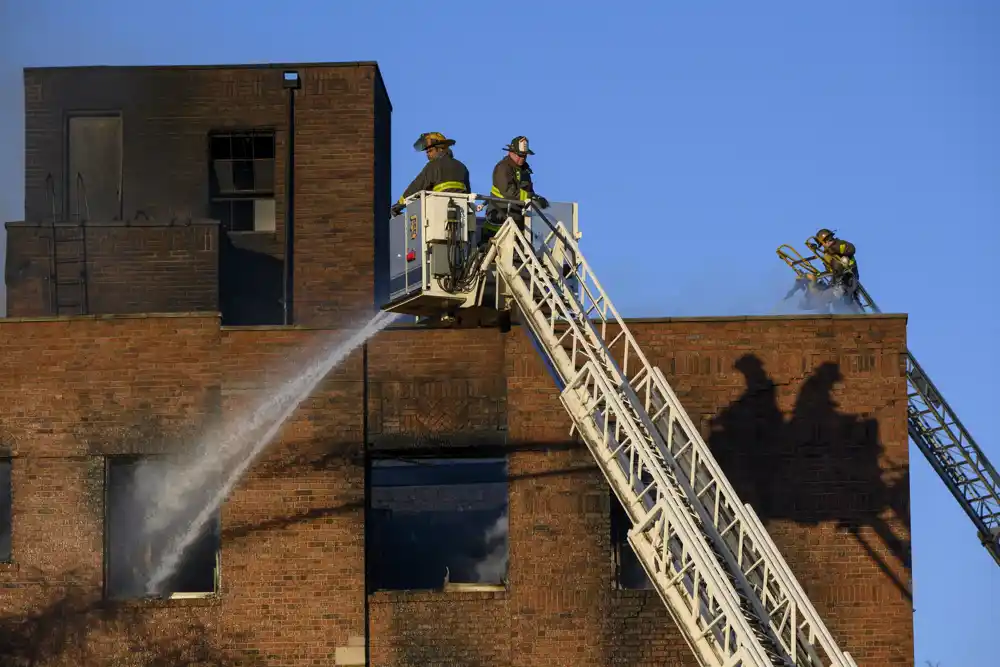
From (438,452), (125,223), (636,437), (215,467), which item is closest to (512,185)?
(636,437)

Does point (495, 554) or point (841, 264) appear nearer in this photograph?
point (495, 554)

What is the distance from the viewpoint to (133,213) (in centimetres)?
2659

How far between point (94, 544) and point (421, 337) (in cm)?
439

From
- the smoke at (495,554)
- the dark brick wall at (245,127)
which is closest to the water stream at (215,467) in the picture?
the dark brick wall at (245,127)

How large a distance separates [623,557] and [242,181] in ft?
25.1

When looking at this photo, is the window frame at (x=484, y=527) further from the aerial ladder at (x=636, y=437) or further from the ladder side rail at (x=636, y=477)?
the ladder side rail at (x=636, y=477)

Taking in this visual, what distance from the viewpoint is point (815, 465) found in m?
22.9

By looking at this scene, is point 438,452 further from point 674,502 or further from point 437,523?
point 674,502

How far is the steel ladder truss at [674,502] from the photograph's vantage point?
54.8 ft

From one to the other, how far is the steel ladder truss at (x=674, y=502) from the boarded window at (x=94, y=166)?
931 centimetres

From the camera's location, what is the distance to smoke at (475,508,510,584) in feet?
75.6

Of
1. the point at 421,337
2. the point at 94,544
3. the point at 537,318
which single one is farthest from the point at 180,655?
the point at 537,318

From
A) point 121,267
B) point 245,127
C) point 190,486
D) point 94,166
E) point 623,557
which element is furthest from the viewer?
point 94,166

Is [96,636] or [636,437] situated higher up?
[636,437]
